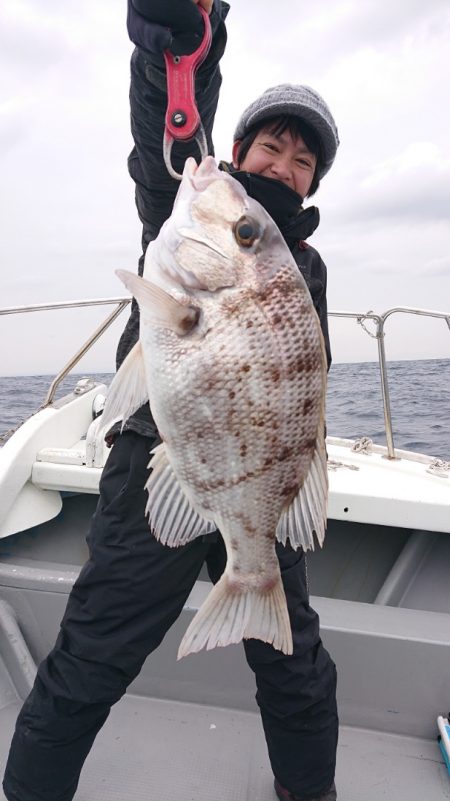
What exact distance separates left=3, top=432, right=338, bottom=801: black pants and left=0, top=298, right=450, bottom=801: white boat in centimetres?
55

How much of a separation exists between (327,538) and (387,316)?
142 cm

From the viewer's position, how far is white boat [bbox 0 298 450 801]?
7.56ft

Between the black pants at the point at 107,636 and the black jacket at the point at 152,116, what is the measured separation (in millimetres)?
266

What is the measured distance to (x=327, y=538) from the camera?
131 inches

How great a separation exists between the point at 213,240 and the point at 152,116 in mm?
428

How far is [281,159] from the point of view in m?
1.98

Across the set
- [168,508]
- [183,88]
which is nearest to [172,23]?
[183,88]

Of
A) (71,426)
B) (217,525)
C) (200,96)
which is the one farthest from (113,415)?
(71,426)

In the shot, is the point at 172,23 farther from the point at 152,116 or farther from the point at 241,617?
the point at 241,617

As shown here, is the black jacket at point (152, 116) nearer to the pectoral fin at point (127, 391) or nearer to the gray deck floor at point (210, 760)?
the pectoral fin at point (127, 391)

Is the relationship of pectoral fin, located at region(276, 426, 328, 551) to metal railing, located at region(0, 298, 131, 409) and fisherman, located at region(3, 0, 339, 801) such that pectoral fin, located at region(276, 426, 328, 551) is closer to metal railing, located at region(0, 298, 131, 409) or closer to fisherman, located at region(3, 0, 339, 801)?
fisherman, located at region(3, 0, 339, 801)

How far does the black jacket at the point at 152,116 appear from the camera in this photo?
1427 mm

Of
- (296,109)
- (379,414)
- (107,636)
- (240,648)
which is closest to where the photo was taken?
(107,636)

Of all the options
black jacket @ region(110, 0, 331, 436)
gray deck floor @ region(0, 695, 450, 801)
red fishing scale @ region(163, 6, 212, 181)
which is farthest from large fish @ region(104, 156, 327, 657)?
gray deck floor @ region(0, 695, 450, 801)
